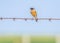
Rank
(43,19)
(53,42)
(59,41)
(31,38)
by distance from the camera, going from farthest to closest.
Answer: (31,38) < (53,42) < (59,41) < (43,19)

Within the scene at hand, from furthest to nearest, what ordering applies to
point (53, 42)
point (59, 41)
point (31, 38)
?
1. point (31, 38)
2. point (53, 42)
3. point (59, 41)

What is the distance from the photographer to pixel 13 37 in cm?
2422

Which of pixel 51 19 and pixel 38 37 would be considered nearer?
pixel 51 19

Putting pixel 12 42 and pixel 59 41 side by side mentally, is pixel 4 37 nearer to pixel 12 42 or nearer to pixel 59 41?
pixel 12 42

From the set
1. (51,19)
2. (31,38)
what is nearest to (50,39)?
(31,38)

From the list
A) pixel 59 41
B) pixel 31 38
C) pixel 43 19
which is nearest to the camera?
pixel 43 19

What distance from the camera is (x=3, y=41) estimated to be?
78.1ft

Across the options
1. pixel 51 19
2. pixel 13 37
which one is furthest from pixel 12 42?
pixel 51 19

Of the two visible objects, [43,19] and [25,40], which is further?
[25,40]

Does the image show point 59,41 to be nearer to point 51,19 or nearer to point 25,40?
point 25,40

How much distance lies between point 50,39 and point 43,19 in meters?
19.1

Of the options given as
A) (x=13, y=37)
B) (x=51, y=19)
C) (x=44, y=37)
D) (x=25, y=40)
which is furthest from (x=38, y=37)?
(x=51, y=19)

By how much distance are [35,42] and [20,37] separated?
1.49 meters

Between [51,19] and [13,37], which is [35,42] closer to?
[13,37]
